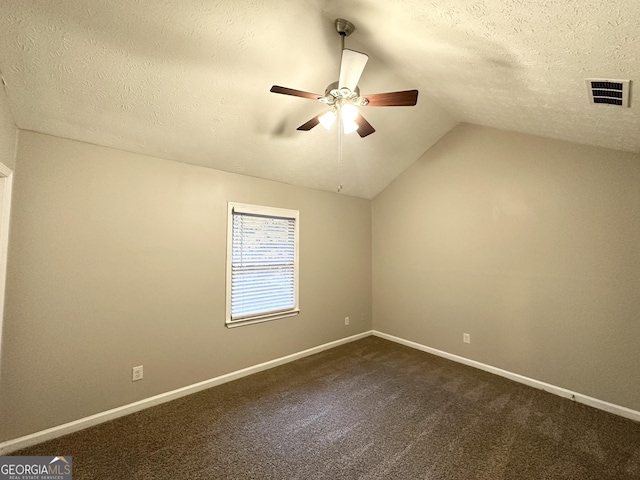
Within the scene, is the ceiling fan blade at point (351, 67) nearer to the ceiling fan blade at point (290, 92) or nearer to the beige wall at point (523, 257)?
the ceiling fan blade at point (290, 92)

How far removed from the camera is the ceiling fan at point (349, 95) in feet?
5.45

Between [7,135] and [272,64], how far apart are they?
1899 mm

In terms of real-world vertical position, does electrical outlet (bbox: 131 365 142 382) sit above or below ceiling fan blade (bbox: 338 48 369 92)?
below

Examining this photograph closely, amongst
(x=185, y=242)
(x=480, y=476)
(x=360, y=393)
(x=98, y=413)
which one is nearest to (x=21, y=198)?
(x=185, y=242)

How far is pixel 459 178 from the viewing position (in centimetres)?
358

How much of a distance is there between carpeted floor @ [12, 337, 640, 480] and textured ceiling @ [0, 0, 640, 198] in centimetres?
236

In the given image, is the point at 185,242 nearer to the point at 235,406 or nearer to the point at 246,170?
the point at 246,170

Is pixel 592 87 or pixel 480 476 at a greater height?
pixel 592 87

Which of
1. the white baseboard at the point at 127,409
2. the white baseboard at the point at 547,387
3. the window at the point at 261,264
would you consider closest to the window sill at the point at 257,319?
the window at the point at 261,264

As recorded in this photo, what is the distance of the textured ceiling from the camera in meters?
1.40

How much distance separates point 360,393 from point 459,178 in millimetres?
2906

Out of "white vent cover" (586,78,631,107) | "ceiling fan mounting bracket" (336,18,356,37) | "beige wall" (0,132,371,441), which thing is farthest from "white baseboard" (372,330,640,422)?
"ceiling fan mounting bracket" (336,18,356,37)

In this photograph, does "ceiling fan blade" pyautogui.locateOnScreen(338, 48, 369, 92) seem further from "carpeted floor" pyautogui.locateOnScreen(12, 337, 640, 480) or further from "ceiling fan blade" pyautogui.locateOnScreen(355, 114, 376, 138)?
"carpeted floor" pyautogui.locateOnScreen(12, 337, 640, 480)

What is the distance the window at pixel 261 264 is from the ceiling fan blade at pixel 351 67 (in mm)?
1826
